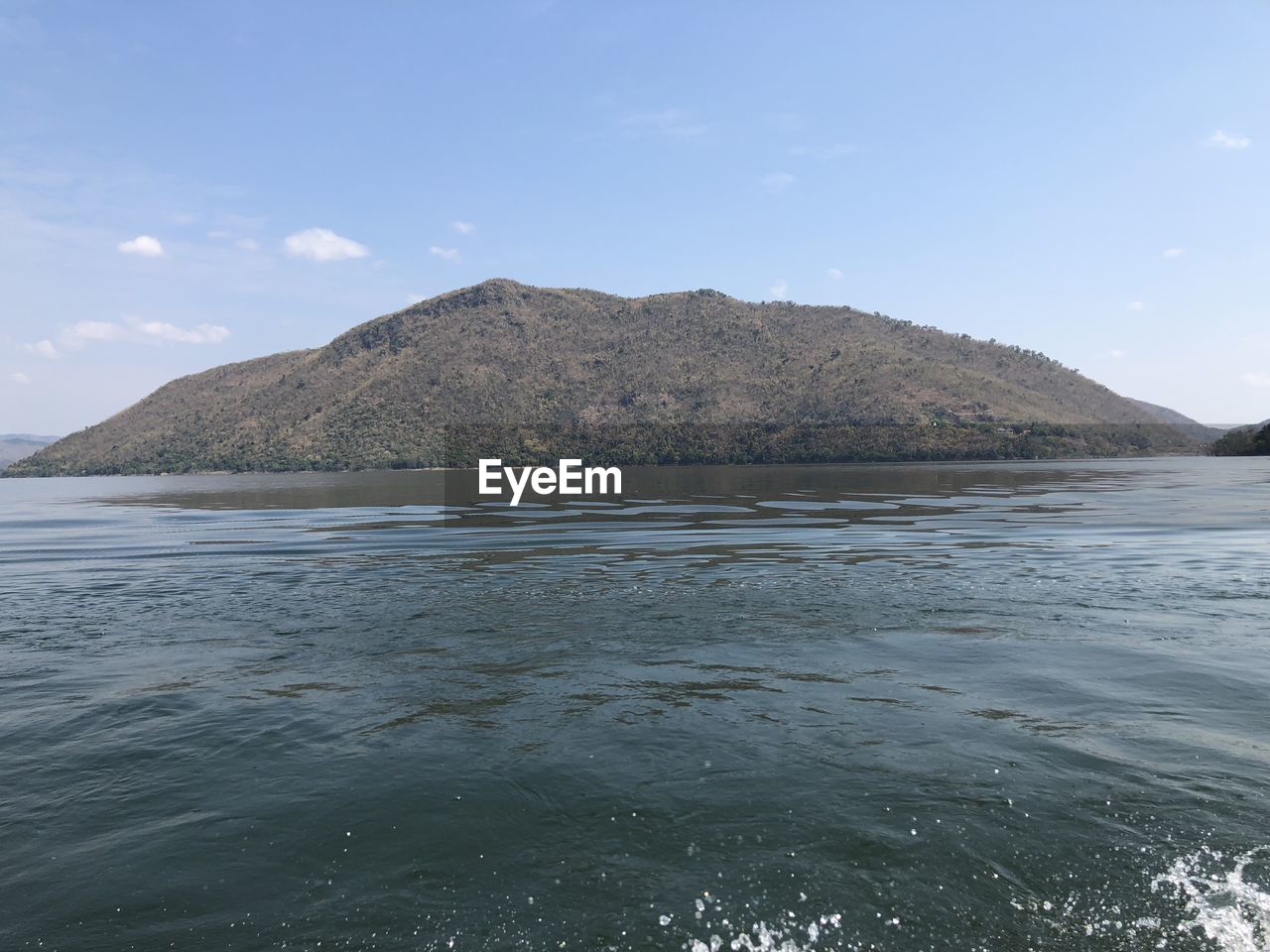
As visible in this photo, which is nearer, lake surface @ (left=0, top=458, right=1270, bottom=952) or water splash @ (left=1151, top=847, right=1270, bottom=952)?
water splash @ (left=1151, top=847, right=1270, bottom=952)

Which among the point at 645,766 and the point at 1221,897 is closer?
the point at 1221,897

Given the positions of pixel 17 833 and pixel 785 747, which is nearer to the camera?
pixel 17 833

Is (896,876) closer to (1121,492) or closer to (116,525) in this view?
(116,525)

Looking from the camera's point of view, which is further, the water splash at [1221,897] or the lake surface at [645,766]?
the lake surface at [645,766]

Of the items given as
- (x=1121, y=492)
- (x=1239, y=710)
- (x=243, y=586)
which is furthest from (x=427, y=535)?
(x=1121, y=492)

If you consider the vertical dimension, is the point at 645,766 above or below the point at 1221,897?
above
